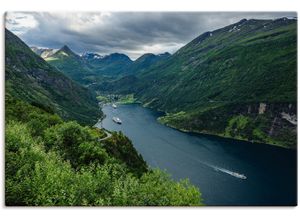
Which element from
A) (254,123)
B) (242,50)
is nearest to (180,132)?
(254,123)

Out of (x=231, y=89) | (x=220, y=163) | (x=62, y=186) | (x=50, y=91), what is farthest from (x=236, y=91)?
(x=62, y=186)

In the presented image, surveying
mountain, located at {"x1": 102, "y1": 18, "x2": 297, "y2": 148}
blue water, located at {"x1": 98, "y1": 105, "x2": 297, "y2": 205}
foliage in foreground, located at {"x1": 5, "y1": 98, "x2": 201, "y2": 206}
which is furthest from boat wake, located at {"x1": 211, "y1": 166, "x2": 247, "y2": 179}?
foliage in foreground, located at {"x1": 5, "y1": 98, "x2": 201, "y2": 206}

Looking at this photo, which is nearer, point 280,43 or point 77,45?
→ point 77,45

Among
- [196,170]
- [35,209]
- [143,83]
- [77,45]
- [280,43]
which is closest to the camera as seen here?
[35,209]

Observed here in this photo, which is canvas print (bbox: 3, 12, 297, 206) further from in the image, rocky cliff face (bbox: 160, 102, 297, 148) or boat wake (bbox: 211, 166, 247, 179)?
rocky cliff face (bbox: 160, 102, 297, 148)

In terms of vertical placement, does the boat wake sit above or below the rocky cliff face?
below

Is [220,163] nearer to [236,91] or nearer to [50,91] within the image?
[50,91]
